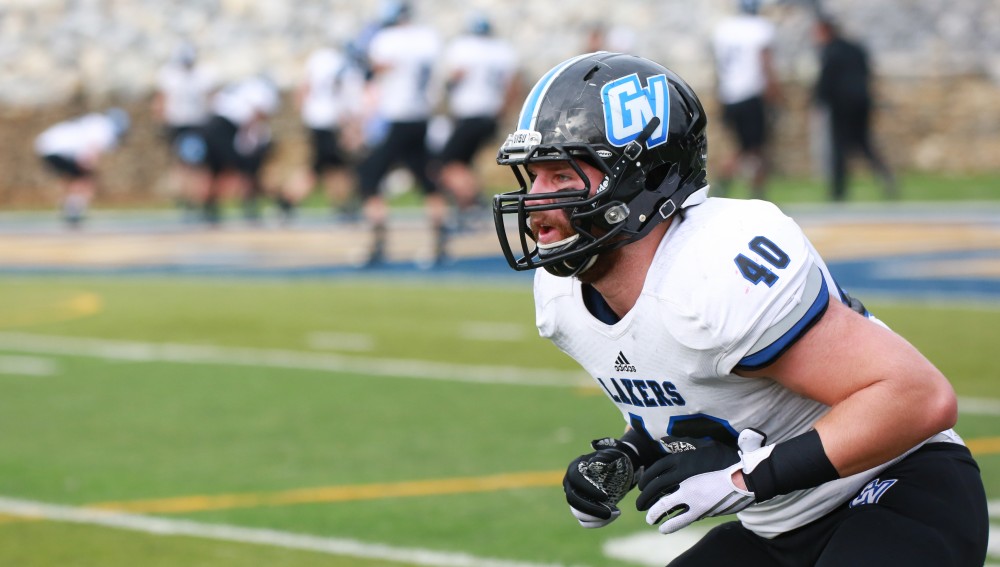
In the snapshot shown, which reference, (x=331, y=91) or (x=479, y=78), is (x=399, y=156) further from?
(x=331, y=91)

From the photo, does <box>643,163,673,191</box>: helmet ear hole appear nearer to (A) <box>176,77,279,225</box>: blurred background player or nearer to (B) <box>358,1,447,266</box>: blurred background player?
(B) <box>358,1,447,266</box>: blurred background player

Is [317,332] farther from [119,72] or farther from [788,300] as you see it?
[119,72]

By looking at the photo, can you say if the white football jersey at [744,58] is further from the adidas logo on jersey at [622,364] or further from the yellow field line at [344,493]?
the adidas logo on jersey at [622,364]

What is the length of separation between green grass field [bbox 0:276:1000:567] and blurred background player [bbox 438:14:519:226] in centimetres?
343

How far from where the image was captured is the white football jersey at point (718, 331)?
287 centimetres

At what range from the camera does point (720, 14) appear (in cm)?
2502

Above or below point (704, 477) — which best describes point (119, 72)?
below

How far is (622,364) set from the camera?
3104mm

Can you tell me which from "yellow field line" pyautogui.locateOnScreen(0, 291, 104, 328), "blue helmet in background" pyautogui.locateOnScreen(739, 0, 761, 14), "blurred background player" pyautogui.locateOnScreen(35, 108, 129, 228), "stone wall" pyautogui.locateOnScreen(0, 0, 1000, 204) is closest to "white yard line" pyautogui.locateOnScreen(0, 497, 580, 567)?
"yellow field line" pyautogui.locateOnScreen(0, 291, 104, 328)

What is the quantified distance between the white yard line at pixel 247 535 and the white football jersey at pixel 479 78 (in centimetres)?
1009

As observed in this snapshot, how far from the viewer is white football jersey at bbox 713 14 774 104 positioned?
17.1 metres

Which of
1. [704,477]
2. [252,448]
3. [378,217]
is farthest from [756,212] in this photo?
[378,217]

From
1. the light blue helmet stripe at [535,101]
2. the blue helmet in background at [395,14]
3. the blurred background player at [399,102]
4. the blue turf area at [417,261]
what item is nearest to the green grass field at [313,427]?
the blue turf area at [417,261]

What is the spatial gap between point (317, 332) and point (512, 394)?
2.74 metres
